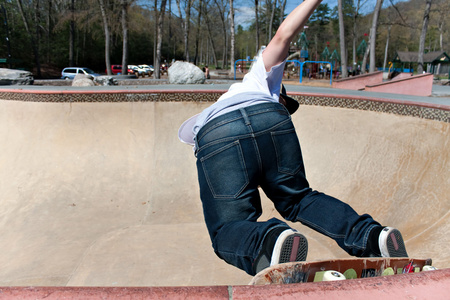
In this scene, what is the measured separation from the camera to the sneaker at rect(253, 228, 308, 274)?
4.02 ft

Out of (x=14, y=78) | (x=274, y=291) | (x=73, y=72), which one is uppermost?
(x=73, y=72)

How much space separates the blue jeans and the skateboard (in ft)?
0.49

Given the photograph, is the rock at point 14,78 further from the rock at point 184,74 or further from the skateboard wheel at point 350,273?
the skateboard wheel at point 350,273

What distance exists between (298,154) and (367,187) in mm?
2993

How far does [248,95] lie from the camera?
67.1 inches

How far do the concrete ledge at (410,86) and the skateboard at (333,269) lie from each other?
12214mm

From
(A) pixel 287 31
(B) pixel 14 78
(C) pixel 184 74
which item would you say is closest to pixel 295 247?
(A) pixel 287 31

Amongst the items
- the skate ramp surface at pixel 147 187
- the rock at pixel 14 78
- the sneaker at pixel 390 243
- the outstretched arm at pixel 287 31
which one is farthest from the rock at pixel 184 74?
the sneaker at pixel 390 243

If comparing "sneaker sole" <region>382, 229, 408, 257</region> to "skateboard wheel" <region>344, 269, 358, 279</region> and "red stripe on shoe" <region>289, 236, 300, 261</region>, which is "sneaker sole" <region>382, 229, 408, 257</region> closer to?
"skateboard wheel" <region>344, 269, 358, 279</region>

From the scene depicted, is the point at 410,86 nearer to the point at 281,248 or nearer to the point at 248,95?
the point at 248,95

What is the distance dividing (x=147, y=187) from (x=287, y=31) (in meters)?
3.84

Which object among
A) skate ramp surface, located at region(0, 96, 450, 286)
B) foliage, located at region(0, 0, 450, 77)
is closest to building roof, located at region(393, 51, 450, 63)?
foliage, located at region(0, 0, 450, 77)

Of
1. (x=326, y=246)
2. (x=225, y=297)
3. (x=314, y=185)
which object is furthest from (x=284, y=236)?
(x=314, y=185)

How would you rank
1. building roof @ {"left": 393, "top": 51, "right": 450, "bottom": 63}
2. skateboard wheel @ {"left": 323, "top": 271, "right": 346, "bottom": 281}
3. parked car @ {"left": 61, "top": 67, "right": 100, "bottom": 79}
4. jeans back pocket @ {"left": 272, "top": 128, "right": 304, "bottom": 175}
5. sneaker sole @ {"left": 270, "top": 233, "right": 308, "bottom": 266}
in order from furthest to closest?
1. building roof @ {"left": 393, "top": 51, "right": 450, "bottom": 63}
2. parked car @ {"left": 61, "top": 67, "right": 100, "bottom": 79}
3. jeans back pocket @ {"left": 272, "top": 128, "right": 304, "bottom": 175}
4. sneaker sole @ {"left": 270, "top": 233, "right": 308, "bottom": 266}
5. skateboard wheel @ {"left": 323, "top": 271, "right": 346, "bottom": 281}
